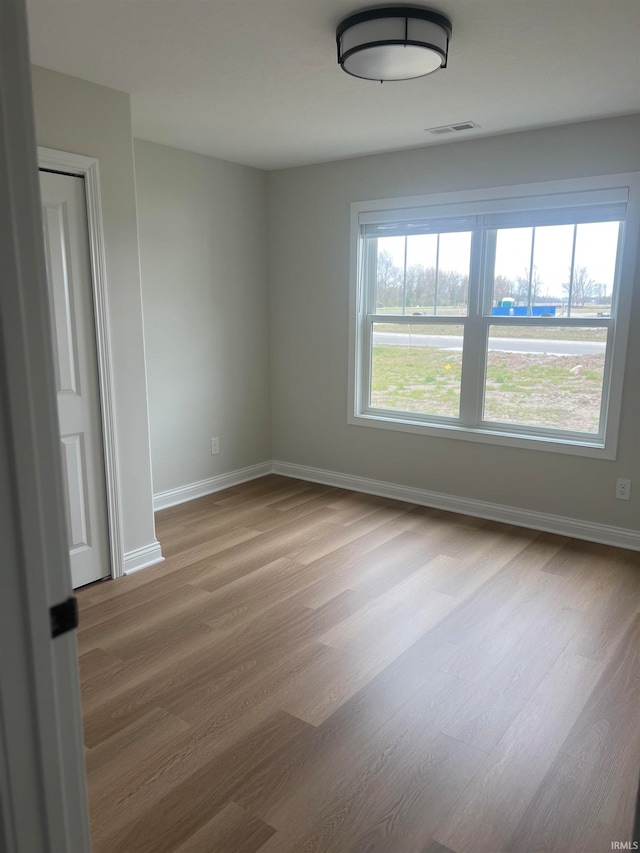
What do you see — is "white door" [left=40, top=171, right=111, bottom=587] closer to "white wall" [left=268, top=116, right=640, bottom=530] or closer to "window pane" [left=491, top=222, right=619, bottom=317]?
"white wall" [left=268, top=116, right=640, bottom=530]

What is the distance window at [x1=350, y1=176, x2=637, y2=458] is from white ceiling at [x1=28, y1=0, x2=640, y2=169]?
0.53m

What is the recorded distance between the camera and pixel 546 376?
3990 millimetres

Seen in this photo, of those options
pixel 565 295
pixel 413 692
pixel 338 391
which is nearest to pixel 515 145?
pixel 565 295

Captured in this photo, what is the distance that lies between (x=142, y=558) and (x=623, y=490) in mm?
2881

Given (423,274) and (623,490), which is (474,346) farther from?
(623,490)

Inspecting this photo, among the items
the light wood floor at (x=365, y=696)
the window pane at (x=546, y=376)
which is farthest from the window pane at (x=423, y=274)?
the light wood floor at (x=365, y=696)

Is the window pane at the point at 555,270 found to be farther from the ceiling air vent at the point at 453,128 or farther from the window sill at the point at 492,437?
the window sill at the point at 492,437

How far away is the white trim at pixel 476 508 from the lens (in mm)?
3807

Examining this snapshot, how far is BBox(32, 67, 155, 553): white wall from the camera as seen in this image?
2.86m

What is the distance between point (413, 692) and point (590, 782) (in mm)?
668

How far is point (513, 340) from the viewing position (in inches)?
160

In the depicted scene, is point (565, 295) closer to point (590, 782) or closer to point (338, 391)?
point (338, 391)

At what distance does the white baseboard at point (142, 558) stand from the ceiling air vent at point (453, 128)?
2.99 meters

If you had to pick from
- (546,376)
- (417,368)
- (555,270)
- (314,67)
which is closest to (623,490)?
(546,376)
